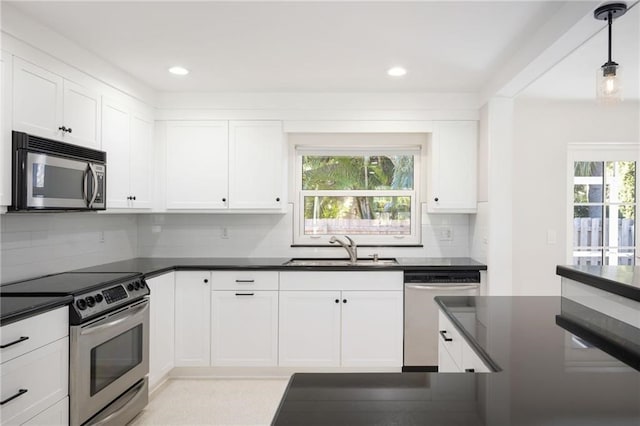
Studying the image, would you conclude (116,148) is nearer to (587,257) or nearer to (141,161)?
(141,161)

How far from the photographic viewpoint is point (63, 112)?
2557mm

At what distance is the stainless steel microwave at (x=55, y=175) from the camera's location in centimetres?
217

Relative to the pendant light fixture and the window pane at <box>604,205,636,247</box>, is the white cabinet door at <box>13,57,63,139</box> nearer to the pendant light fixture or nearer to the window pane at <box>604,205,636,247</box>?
the pendant light fixture

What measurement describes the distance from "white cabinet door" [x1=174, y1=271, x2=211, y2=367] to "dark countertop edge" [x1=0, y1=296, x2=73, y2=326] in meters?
1.32

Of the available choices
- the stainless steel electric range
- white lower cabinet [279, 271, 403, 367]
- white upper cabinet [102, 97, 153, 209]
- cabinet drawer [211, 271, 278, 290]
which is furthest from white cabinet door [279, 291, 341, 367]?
white upper cabinet [102, 97, 153, 209]

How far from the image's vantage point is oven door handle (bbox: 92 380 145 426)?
2.33 m

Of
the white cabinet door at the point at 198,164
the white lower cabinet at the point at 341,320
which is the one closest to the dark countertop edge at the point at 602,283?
the white lower cabinet at the point at 341,320

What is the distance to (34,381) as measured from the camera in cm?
188

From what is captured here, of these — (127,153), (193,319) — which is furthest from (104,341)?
(127,153)

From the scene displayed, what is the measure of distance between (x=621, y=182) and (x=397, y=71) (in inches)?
102

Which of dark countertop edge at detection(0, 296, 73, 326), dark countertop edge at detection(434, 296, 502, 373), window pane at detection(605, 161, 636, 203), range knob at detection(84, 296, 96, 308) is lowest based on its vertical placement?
range knob at detection(84, 296, 96, 308)

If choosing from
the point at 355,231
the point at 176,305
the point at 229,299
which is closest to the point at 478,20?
the point at 355,231

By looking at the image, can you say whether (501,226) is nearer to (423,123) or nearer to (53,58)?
(423,123)

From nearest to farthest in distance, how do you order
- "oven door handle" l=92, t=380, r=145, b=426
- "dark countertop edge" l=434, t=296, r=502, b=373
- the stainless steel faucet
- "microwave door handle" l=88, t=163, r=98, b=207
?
"dark countertop edge" l=434, t=296, r=502, b=373 → "oven door handle" l=92, t=380, r=145, b=426 → "microwave door handle" l=88, t=163, r=98, b=207 → the stainless steel faucet
